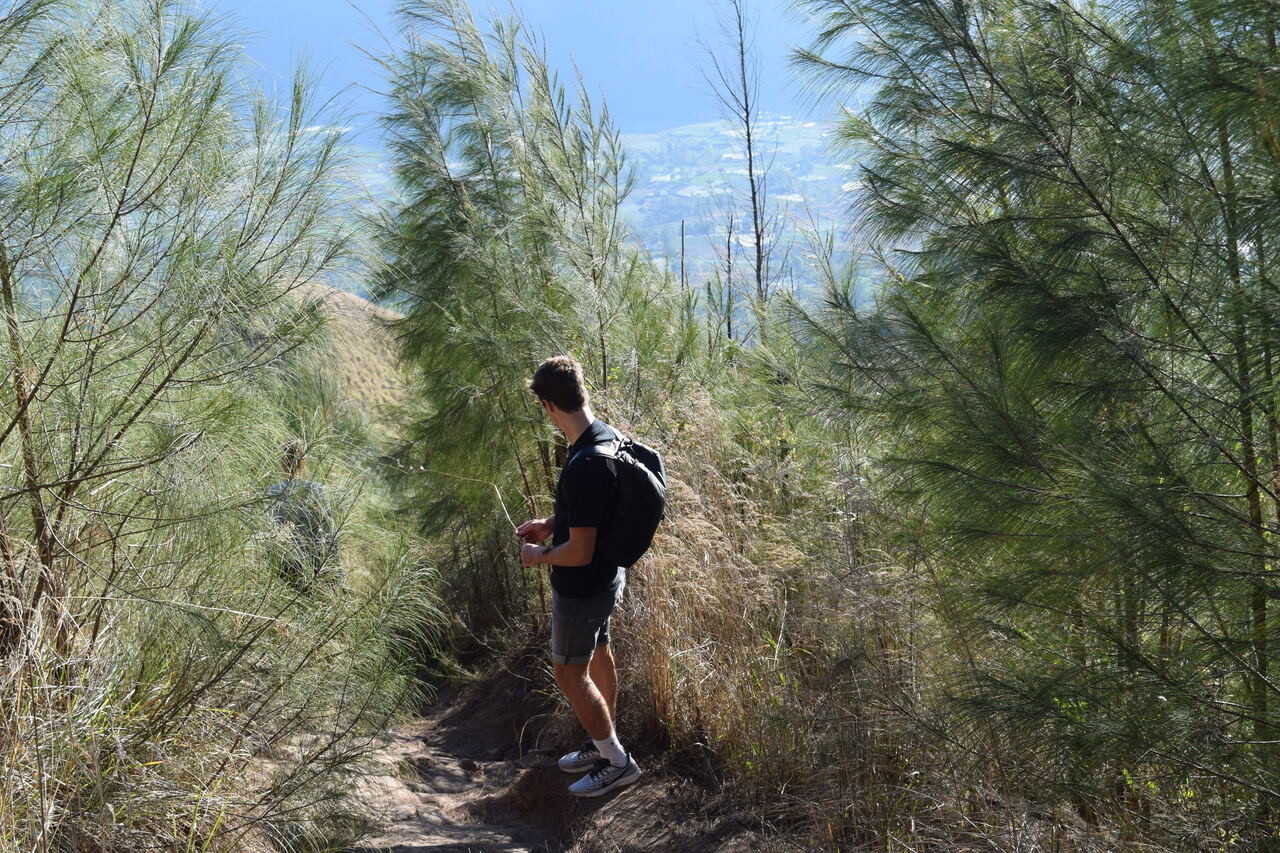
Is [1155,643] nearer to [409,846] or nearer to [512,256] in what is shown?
[409,846]

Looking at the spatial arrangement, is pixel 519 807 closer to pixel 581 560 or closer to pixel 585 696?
pixel 585 696

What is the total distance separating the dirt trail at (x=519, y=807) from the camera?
14.6 ft

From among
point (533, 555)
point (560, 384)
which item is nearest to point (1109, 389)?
point (560, 384)

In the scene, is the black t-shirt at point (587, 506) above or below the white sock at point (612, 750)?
above

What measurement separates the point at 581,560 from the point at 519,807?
72.7 inches

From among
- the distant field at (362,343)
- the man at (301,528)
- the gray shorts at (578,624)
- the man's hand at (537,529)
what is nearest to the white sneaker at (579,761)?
the gray shorts at (578,624)

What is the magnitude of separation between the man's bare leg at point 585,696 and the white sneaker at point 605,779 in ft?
0.63

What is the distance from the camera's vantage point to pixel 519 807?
512 centimetres

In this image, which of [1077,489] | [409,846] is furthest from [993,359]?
[409,846]

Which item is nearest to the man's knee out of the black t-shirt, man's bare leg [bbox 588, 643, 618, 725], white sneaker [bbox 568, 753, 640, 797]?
man's bare leg [bbox 588, 643, 618, 725]

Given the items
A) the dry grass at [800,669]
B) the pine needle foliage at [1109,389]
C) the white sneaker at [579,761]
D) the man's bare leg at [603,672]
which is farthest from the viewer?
the white sneaker at [579,761]

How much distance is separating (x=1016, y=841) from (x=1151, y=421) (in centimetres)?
141

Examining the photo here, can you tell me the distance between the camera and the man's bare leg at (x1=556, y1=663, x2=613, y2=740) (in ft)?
14.1

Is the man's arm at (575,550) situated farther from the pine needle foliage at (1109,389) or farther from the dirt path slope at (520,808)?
the dirt path slope at (520,808)
